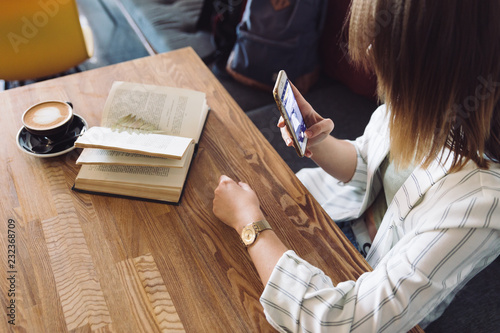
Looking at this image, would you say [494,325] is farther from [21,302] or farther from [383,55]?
[21,302]

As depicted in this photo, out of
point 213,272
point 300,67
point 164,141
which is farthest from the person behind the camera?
point 300,67

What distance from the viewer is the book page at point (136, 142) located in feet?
2.84

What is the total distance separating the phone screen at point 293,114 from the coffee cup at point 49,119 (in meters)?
0.51

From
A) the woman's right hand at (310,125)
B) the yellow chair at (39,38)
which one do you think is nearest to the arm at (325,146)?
the woman's right hand at (310,125)

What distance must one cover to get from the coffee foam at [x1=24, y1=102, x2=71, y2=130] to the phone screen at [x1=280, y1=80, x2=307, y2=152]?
0.52m

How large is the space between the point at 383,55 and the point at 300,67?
1201 mm

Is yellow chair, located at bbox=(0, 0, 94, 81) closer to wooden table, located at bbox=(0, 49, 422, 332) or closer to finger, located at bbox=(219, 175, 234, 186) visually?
wooden table, located at bbox=(0, 49, 422, 332)

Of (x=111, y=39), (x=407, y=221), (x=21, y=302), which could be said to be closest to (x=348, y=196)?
(x=407, y=221)

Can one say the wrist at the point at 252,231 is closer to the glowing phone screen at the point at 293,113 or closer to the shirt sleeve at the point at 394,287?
the shirt sleeve at the point at 394,287

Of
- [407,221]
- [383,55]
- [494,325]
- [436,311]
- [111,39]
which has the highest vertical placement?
[383,55]

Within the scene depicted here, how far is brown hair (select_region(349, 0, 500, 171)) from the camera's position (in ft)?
2.00

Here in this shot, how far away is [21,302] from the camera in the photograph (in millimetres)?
721

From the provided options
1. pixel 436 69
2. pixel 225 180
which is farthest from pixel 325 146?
pixel 436 69

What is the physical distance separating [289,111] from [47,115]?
57cm
